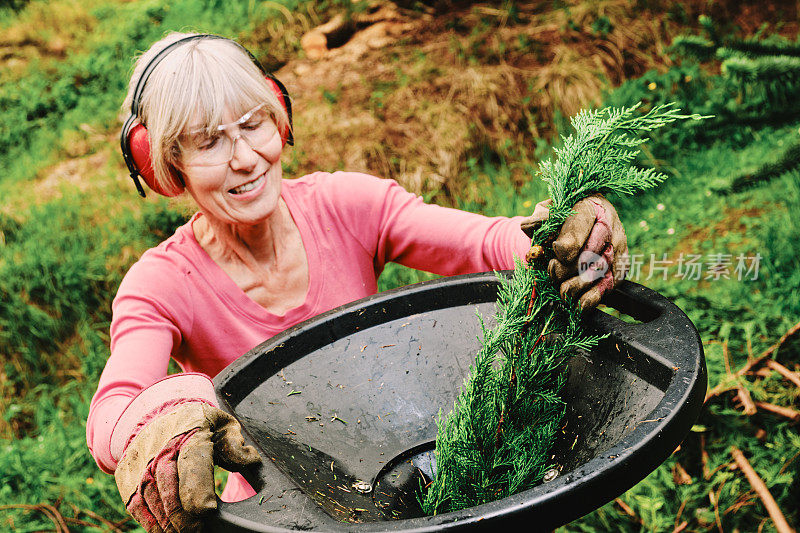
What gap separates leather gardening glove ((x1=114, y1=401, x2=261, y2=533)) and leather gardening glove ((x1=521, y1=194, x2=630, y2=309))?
747 millimetres

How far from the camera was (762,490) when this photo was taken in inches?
90.7

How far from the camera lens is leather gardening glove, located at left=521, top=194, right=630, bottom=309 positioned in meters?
1.40

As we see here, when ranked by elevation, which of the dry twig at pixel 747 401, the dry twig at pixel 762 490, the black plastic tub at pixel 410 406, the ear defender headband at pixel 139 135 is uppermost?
the ear defender headband at pixel 139 135

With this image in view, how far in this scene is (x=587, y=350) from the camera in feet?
5.05

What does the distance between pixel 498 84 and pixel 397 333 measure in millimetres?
3695

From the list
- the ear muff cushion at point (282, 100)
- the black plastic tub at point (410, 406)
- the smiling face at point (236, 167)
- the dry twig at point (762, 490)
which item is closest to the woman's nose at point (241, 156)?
the smiling face at point (236, 167)

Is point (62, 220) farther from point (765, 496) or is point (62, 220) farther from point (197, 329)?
point (765, 496)

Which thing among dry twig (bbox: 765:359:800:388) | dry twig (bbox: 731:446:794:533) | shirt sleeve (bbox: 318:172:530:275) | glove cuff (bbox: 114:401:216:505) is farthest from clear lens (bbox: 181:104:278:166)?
dry twig (bbox: 765:359:800:388)

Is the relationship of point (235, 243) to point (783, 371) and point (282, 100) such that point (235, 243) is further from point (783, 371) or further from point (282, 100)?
point (783, 371)

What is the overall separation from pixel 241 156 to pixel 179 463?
108 cm

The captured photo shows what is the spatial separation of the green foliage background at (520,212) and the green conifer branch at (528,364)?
1.23 meters

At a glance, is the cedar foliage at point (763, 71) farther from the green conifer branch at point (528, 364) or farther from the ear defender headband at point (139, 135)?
the ear defender headband at point (139, 135)

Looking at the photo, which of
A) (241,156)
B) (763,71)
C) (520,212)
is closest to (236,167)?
(241,156)

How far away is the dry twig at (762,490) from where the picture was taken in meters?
2.16
